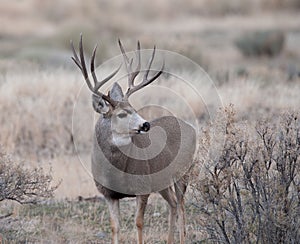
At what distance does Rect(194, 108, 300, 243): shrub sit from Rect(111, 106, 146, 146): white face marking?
729 mm

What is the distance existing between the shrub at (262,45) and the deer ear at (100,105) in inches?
892

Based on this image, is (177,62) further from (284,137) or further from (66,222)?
(284,137)

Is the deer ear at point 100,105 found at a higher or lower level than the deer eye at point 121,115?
higher

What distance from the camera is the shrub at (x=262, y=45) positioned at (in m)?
29.1

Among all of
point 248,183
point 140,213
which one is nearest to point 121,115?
point 140,213

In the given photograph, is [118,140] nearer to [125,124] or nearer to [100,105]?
[125,124]

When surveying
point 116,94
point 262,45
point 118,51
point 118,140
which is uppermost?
point 262,45

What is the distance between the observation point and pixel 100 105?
707 cm

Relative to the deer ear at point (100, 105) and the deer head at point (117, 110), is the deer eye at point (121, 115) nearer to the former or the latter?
the deer head at point (117, 110)

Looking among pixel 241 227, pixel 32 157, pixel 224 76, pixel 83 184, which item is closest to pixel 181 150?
pixel 241 227

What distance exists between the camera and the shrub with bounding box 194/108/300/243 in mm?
6418

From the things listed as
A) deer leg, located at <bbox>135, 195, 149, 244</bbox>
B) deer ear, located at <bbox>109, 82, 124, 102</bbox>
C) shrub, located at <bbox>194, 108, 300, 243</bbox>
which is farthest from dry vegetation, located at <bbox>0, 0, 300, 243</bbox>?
deer ear, located at <bbox>109, 82, 124, 102</bbox>

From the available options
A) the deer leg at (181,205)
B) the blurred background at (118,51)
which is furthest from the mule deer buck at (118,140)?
the blurred background at (118,51)

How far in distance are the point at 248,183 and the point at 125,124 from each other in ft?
Result: 4.42
